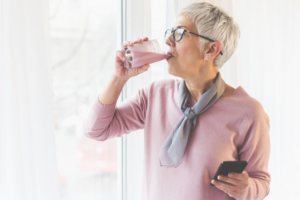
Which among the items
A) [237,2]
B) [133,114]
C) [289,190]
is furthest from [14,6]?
[289,190]

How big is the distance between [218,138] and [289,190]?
57.1 inches

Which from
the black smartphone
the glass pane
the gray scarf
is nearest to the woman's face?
Result: the gray scarf

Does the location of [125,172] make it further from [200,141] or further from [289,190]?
[289,190]

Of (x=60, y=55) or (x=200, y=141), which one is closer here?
(x=200, y=141)

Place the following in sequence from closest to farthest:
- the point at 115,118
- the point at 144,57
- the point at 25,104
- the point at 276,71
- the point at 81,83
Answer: the point at 25,104, the point at 144,57, the point at 115,118, the point at 81,83, the point at 276,71

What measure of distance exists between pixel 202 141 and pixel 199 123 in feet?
0.21

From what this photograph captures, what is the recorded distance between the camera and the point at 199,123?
1378 mm

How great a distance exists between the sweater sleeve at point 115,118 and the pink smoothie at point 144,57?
171 mm

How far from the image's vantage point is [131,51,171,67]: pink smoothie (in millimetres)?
1304

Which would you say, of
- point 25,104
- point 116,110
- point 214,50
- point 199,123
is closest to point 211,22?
point 214,50

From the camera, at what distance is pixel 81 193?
1.77 m

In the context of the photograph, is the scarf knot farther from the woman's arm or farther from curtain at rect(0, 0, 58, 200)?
curtain at rect(0, 0, 58, 200)

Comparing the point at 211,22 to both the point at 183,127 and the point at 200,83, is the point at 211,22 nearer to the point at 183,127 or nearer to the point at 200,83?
the point at 200,83

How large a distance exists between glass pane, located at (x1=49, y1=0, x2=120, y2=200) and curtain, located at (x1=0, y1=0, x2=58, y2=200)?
0.34 m
